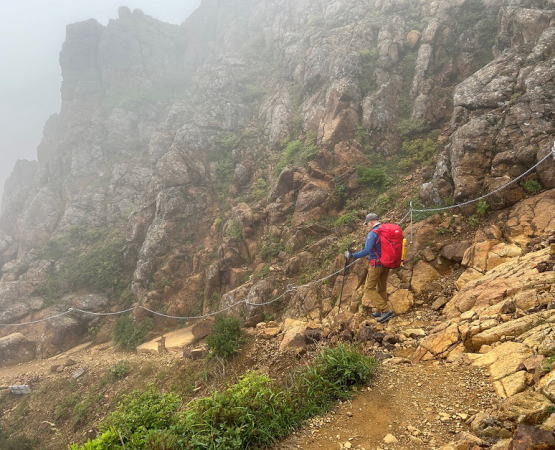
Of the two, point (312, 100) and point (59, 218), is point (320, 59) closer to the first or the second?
point (312, 100)

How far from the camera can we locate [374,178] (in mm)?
12969

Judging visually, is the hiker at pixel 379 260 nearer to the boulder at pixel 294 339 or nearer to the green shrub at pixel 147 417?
the boulder at pixel 294 339

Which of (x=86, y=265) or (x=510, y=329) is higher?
(x=86, y=265)

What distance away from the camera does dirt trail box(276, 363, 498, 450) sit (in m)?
3.92

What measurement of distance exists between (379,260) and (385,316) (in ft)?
4.14

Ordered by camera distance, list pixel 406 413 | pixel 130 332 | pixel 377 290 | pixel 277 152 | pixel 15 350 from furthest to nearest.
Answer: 1. pixel 277 152
2. pixel 15 350
3. pixel 130 332
4. pixel 377 290
5. pixel 406 413

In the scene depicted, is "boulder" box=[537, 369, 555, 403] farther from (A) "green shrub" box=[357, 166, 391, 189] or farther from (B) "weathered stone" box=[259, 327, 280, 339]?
(A) "green shrub" box=[357, 166, 391, 189]

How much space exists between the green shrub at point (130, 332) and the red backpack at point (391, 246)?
10.7 meters

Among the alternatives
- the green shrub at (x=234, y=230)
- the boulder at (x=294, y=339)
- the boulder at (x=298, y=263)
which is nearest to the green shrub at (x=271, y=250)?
the boulder at (x=298, y=263)

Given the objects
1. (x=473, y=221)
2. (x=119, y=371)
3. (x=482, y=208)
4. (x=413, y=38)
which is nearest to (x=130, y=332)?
(x=119, y=371)

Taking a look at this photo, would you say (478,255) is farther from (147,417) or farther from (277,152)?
(277,152)

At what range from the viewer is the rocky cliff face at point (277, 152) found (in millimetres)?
10750

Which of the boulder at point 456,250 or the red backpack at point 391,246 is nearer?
the red backpack at point 391,246

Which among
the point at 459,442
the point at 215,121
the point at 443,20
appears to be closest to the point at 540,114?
the point at 459,442
